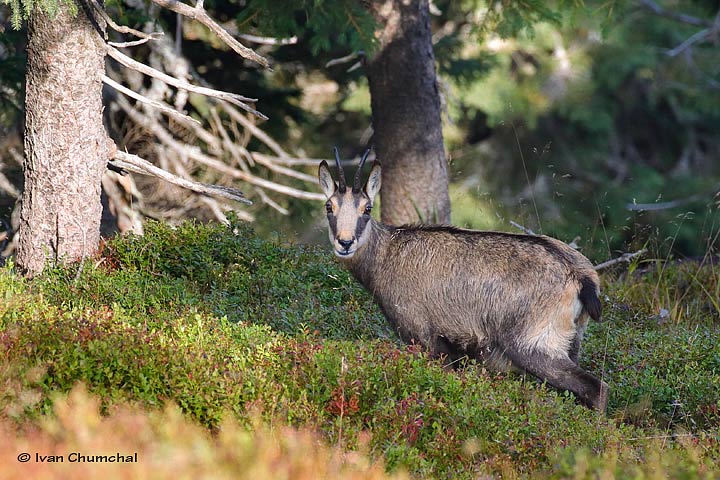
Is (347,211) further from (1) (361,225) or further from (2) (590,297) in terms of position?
(2) (590,297)

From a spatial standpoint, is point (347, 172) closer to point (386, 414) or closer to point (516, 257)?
point (516, 257)

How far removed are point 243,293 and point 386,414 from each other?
2.81 metres

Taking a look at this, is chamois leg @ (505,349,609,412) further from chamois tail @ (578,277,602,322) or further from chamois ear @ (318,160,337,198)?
chamois ear @ (318,160,337,198)

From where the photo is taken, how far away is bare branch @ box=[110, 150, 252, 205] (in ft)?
29.0

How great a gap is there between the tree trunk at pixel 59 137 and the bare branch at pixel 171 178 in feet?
1.64

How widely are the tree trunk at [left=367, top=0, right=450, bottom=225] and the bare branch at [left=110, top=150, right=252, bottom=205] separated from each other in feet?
9.15

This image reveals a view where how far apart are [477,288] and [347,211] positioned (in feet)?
4.51

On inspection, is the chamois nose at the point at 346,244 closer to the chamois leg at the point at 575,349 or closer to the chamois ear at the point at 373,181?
the chamois ear at the point at 373,181

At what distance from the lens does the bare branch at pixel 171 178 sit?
29.0 ft

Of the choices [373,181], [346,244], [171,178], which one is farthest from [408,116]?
[346,244]

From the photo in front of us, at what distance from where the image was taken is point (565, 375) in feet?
→ 23.4

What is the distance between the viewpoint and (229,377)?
6055 mm

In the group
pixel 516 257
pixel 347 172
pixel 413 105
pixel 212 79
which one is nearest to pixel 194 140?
pixel 212 79

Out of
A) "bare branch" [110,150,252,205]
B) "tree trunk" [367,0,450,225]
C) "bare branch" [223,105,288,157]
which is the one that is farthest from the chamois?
"bare branch" [223,105,288,157]
